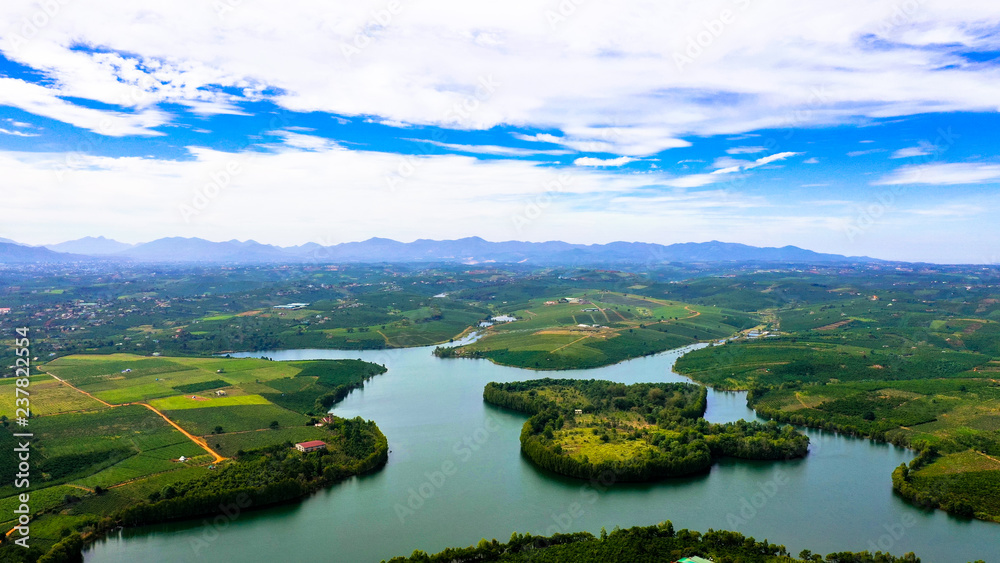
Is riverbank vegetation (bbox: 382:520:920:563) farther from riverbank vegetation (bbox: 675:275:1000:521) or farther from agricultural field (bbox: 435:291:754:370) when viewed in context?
agricultural field (bbox: 435:291:754:370)

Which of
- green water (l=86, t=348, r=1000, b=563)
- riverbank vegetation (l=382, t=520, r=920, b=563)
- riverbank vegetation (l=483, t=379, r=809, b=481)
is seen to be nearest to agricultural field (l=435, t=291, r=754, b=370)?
riverbank vegetation (l=483, t=379, r=809, b=481)

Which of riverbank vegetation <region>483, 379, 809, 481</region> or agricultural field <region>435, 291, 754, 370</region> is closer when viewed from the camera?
riverbank vegetation <region>483, 379, 809, 481</region>

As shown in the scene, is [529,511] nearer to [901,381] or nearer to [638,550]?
[638,550]

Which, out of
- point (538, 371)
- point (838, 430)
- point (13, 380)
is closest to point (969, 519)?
point (838, 430)

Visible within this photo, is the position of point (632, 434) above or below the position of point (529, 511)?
above

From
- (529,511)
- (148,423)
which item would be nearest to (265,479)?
(529,511)

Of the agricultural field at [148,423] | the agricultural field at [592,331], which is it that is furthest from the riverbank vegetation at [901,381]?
the agricultural field at [148,423]

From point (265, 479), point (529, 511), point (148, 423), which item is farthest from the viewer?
point (148, 423)

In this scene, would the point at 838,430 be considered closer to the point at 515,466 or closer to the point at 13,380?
the point at 515,466
